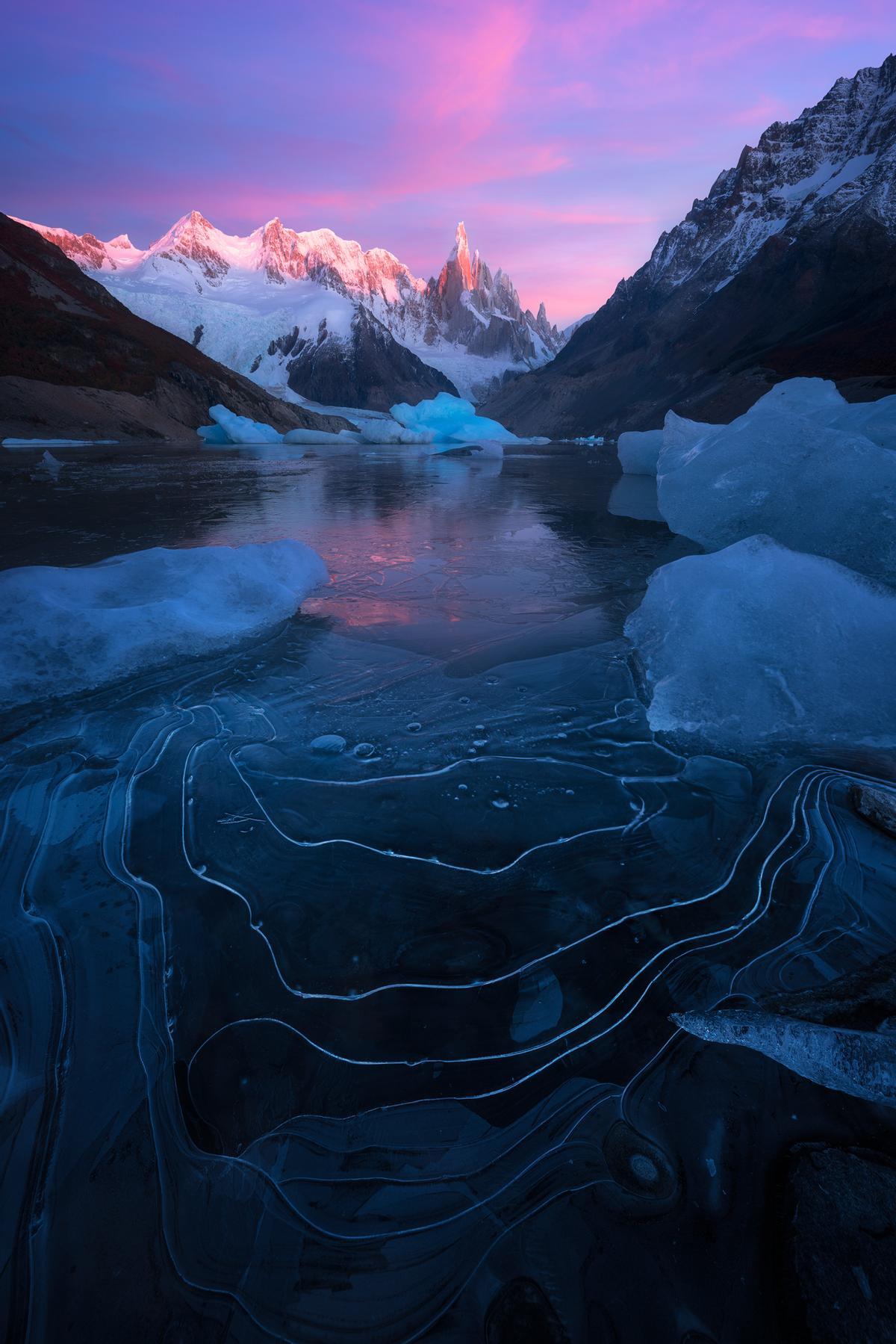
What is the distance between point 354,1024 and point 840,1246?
49.1 inches

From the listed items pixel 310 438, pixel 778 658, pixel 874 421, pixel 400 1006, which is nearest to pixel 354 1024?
pixel 400 1006

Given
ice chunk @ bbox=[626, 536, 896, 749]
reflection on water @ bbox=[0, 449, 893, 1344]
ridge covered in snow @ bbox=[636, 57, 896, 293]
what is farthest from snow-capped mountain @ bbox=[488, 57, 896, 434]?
reflection on water @ bbox=[0, 449, 893, 1344]

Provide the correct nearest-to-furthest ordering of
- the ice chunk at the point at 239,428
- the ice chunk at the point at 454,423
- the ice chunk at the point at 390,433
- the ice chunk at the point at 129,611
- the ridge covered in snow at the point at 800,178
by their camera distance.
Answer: the ice chunk at the point at 129,611, the ice chunk at the point at 454,423, the ice chunk at the point at 239,428, the ice chunk at the point at 390,433, the ridge covered in snow at the point at 800,178

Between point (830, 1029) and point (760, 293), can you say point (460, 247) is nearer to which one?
point (760, 293)

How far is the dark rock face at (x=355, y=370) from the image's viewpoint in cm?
10769

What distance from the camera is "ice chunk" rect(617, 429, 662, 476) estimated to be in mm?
19312

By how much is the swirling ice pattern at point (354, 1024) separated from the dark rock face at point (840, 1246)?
0.26 m

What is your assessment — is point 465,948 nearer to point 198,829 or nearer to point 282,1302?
point 282,1302

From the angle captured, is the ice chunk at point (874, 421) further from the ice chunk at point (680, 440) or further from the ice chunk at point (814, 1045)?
the ice chunk at point (814, 1045)

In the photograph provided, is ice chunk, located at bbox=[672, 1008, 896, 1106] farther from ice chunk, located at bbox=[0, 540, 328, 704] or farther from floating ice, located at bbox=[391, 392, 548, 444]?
floating ice, located at bbox=[391, 392, 548, 444]

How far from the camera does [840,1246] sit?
1.15 m

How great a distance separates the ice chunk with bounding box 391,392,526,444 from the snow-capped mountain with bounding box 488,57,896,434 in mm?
15566

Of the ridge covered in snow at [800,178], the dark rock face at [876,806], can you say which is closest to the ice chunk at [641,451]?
the dark rock face at [876,806]

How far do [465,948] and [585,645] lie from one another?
10.6 feet
